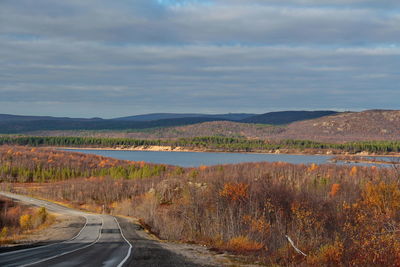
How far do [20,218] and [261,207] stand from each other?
36.8m

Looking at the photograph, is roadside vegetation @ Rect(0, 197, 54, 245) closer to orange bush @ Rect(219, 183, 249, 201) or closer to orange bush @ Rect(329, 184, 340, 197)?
orange bush @ Rect(219, 183, 249, 201)

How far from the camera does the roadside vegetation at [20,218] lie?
57.6 m

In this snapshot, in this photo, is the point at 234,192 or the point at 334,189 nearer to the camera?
the point at 234,192

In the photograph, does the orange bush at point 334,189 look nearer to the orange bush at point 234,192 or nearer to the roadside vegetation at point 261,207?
the roadside vegetation at point 261,207

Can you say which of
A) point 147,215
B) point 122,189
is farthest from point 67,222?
point 122,189

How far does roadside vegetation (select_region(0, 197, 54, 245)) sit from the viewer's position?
57644 mm

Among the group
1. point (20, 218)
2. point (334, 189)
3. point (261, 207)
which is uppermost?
point (261, 207)

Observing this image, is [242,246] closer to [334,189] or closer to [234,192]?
[234,192]

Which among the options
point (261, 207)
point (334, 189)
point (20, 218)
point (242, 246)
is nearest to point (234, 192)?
point (261, 207)

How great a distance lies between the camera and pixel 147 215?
6425cm

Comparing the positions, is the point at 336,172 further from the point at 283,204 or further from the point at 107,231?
the point at 107,231

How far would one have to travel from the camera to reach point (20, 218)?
69.8 meters

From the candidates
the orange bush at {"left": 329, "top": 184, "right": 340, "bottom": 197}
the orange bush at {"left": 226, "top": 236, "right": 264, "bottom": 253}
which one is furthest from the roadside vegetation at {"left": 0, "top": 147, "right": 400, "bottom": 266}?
the orange bush at {"left": 329, "top": 184, "right": 340, "bottom": 197}

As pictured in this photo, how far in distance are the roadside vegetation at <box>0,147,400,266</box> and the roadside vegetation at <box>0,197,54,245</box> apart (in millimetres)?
13667
